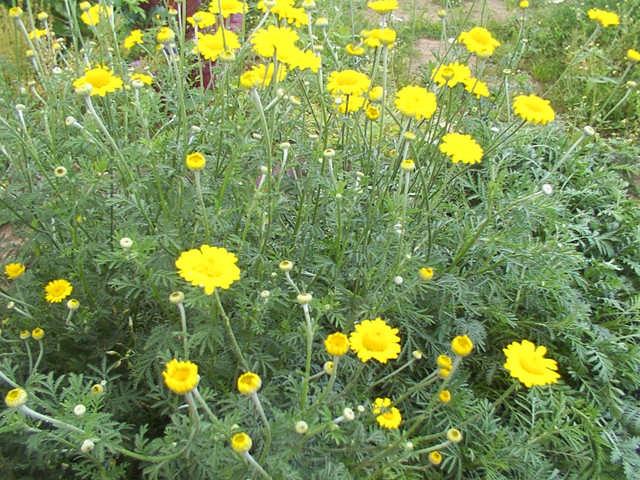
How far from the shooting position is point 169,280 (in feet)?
5.25

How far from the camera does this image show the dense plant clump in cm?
142

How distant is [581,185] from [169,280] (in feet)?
7.80

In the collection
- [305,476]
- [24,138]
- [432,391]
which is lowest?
[432,391]

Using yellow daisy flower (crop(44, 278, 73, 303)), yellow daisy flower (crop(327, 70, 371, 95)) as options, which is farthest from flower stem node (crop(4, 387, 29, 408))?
yellow daisy flower (crop(327, 70, 371, 95))

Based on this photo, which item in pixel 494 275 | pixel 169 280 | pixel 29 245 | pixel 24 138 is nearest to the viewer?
pixel 169 280

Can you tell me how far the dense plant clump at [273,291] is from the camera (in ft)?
4.66

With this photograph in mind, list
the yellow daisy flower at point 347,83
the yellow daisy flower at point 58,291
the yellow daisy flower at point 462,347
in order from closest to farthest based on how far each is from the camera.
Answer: the yellow daisy flower at point 462,347
the yellow daisy flower at point 58,291
the yellow daisy flower at point 347,83

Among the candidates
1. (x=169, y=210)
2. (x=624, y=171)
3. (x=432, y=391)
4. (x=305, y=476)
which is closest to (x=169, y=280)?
(x=169, y=210)

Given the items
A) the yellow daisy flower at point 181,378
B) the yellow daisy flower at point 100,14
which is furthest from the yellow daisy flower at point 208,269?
the yellow daisy flower at point 100,14

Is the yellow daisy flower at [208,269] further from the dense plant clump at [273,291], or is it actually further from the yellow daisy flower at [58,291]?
the yellow daisy flower at [58,291]

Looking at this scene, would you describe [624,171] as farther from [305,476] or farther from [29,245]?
[29,245]

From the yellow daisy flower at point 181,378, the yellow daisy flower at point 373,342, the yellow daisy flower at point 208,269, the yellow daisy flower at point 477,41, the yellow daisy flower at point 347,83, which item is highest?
the yellow daisy flower at point 477,41

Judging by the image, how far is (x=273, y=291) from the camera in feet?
5.13

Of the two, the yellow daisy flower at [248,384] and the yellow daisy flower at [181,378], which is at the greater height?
the yellow daisy flower at [181,378]
